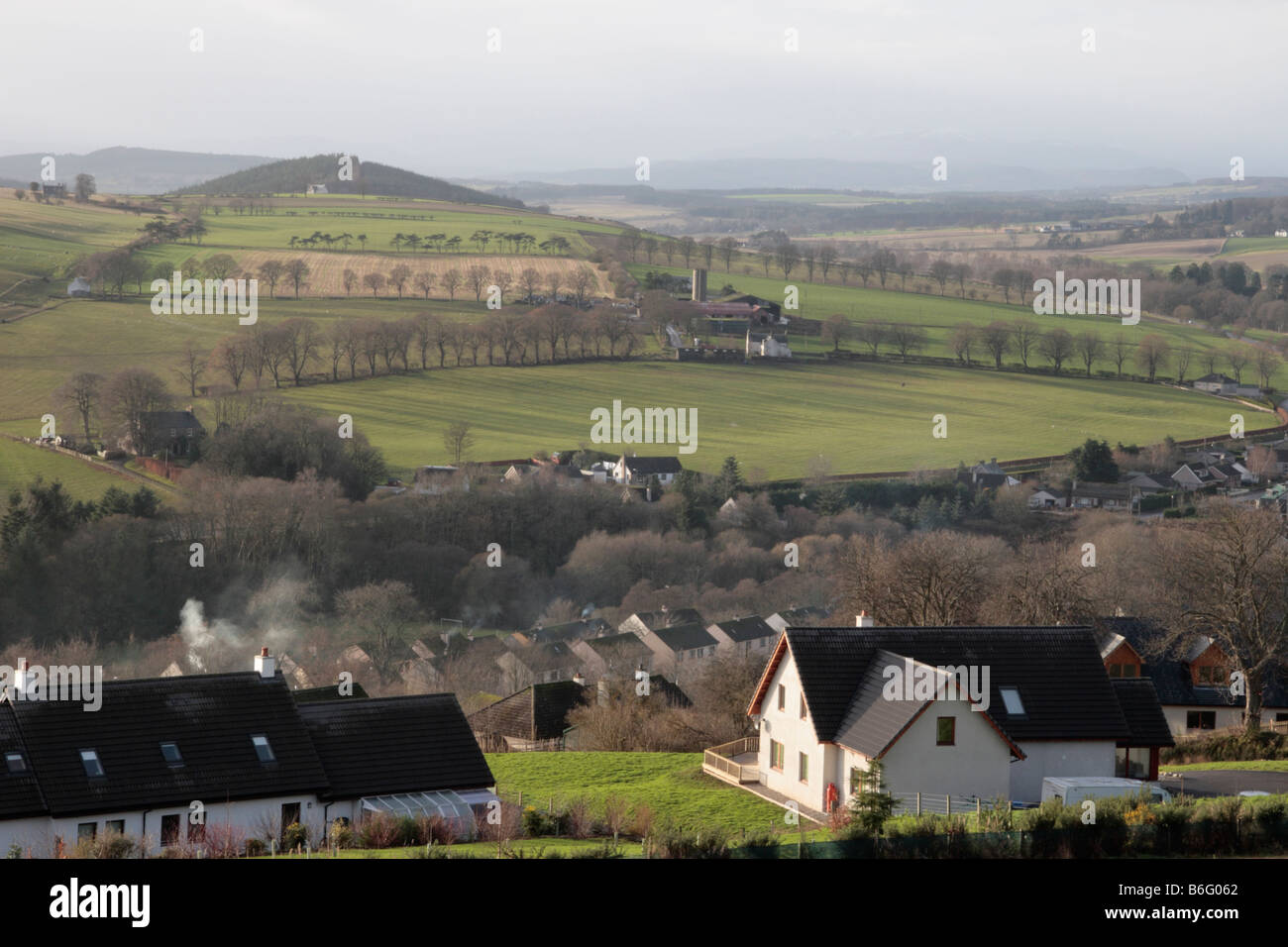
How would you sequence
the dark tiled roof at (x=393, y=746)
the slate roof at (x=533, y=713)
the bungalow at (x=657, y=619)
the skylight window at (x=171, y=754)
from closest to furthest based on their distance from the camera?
the skylight window at (x=171, y=754)
the dark tiled roof at (x=393, y=746)
the slate roof at (x=533, y=713)
the bungalow at (x=657, y=619)

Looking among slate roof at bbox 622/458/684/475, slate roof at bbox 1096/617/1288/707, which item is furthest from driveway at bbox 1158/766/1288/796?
slate roof at bbox 622/458/684/475

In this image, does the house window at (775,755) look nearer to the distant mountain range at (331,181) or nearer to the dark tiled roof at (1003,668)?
the dark tiled roof at (1003,668)

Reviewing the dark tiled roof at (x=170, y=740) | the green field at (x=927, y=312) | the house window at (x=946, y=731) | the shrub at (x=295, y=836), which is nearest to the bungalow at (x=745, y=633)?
the house window at (x=946, y=731)

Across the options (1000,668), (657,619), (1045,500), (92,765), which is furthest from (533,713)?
(1045,500)
